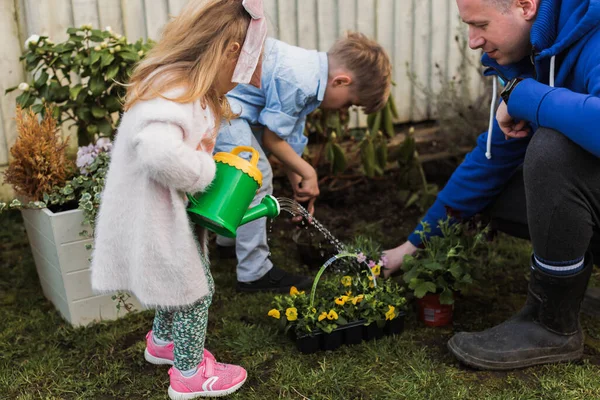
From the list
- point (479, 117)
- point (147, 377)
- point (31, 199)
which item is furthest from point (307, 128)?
point (147, 377)

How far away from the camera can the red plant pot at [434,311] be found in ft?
9.07

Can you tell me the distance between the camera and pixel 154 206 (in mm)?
2064

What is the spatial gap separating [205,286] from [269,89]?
1.00 m

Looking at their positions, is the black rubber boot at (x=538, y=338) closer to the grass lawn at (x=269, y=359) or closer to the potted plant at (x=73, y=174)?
the grass lawn at (x=269, y=359)

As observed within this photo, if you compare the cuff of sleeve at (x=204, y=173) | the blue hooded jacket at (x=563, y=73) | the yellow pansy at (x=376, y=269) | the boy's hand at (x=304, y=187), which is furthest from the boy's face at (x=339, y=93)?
the cuff of sleeve at (x=204, y=173)

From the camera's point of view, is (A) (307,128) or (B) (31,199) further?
(A) (307,128)

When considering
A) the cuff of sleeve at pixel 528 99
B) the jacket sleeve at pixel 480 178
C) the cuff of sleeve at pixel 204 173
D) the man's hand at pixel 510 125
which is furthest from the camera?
the jacket sleeve at pixel 480 178

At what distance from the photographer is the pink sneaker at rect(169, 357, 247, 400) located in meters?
2.38

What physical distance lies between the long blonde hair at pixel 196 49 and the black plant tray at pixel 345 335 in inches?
37.4

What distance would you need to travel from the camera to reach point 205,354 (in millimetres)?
2525

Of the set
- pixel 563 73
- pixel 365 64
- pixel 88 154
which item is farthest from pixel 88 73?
pixel 563 73

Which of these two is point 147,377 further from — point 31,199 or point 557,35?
point 557,35

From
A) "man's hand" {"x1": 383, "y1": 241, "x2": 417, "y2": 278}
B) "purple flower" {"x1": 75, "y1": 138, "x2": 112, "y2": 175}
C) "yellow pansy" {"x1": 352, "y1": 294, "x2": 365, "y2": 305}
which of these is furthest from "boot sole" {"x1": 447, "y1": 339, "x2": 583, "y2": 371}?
"purple flower" {"x1": 75, "y1": 138, "x2": 112, "y2": 175}

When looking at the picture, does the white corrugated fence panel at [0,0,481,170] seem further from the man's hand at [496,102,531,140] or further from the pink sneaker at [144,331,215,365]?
the pink sneaker at [144,331,215,365]
